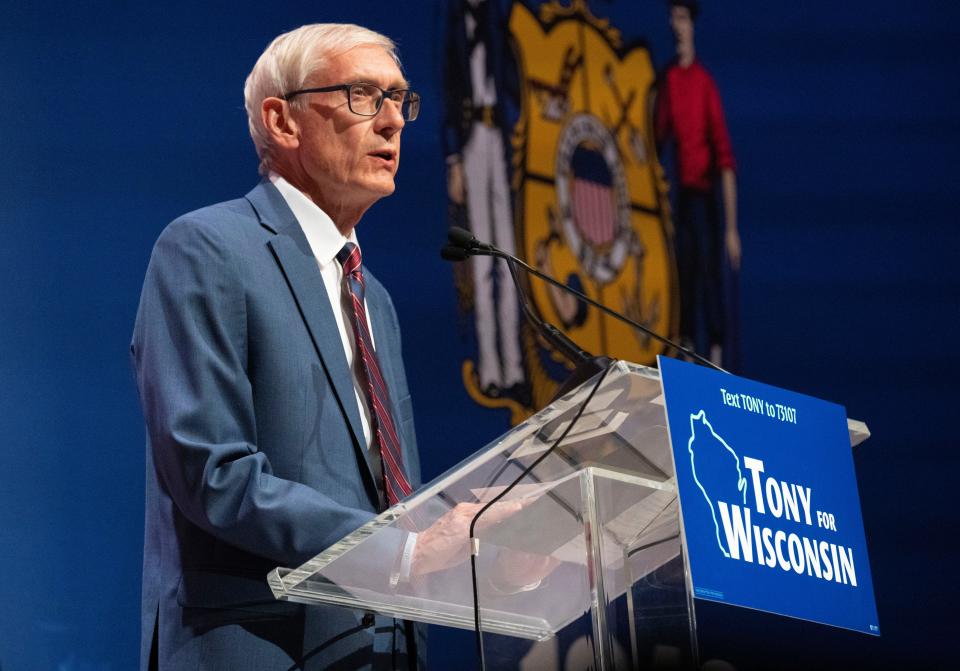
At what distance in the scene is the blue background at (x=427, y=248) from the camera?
265cm

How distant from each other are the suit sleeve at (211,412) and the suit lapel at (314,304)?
0.11m

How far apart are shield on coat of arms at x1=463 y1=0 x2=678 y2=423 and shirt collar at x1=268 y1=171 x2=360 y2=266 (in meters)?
1.08

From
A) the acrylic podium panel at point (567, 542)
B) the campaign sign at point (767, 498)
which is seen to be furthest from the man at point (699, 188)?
the acrylic podium panel at point (567, 542)

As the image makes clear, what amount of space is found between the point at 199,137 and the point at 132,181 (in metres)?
0.18

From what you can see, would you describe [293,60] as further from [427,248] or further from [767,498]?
[767,498]

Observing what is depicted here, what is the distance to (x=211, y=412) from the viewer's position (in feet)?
6.39

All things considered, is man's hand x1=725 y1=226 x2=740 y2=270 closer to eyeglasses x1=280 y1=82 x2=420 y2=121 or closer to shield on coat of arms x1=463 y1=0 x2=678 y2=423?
shield on coat of arms x1=463 y1=0 x2=678 y2=423

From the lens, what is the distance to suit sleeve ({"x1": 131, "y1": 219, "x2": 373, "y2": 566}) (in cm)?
186

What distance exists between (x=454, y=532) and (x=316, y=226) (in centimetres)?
83

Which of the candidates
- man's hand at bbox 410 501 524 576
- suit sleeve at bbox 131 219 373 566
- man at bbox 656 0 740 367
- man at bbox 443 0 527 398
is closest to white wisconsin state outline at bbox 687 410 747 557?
man's hand at bbox 410 501 524 576

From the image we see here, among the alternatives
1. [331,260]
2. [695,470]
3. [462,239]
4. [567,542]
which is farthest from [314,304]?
[695,470]

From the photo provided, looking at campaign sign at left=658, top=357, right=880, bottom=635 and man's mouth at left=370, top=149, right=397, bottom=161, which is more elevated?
man's mouth at left=370, top=149, right=397, bottom=161

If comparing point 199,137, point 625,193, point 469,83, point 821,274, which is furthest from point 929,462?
point 199,137

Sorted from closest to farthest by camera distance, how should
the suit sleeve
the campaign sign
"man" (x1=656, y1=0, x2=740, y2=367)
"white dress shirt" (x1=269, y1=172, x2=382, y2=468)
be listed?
the campaign sign → the suit sleeve → "white dress shirt" (x1=269, y1=172, x2=382, y2=468) → "man" (x1=656, y1=0, x2=740, y2=367)
